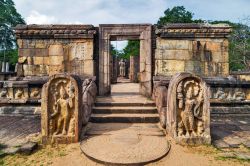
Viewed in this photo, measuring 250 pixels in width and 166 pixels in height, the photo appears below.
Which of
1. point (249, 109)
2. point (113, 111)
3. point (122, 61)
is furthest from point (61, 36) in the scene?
point (122, 61)

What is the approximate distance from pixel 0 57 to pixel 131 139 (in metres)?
34.3

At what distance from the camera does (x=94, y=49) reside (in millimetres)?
8867

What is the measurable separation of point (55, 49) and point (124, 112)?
4.23 metres

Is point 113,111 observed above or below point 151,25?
below

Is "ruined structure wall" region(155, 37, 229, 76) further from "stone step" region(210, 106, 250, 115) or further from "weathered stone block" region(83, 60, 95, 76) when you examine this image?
"weathered stone block" region(83, 60, 95, 76)

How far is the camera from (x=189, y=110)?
15.4ft

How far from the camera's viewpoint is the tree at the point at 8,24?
31.2m

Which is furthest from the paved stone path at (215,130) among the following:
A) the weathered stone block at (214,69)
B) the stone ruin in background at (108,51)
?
the weathered stone block at (214,69)

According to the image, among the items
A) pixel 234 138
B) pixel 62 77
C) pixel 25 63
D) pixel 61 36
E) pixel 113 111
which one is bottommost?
pixel 234 138

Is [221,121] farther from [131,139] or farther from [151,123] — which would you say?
[131,139]

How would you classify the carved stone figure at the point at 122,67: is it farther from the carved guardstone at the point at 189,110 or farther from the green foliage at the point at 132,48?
the carved guardstone at the point at 189,110

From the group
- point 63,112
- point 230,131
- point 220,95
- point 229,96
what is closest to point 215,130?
Answer: point 230,131

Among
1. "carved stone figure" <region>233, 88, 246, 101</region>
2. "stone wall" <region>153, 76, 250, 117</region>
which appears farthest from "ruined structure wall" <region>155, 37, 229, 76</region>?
"carved stone figure" <region>233, 88, 246, 101</region>

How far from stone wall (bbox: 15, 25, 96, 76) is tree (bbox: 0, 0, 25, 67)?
2500cm
